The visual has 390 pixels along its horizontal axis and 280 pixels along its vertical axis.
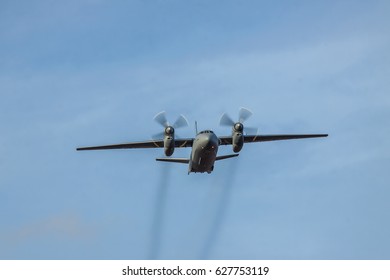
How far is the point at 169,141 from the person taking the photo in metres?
70.9

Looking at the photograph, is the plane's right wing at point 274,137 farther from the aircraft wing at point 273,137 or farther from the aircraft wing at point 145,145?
the aircraft wing at point 145,145

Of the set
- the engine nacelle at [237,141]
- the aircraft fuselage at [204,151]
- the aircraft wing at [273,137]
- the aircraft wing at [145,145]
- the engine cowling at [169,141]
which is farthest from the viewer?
the aircraft wing at [273,137]

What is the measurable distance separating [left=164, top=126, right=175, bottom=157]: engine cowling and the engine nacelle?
516 centimetres

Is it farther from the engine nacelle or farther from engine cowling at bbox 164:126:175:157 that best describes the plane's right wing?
engine cowling at bbox 164:126:175:157

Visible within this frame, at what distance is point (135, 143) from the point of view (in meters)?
76.4

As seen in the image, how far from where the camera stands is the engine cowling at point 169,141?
7088 centimetres

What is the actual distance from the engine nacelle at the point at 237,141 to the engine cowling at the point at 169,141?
5157 mm

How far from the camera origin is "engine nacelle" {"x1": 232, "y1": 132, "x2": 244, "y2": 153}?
7106 cm

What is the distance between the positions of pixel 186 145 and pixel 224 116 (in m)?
4.54

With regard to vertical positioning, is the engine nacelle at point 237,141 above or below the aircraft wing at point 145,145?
below

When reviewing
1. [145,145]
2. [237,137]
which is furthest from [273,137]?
[145,145]

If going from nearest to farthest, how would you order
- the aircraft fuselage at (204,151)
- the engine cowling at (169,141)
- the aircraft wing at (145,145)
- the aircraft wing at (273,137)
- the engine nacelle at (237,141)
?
the aircraft fuselage at (204,151)
the engine cowling at (169,141)
the engine nacelle at (237,141)
the aircraft wing at (145,145)
the aircraft wing at (273,137)

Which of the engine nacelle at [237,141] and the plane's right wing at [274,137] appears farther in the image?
the plane's right wing at [274,137]
